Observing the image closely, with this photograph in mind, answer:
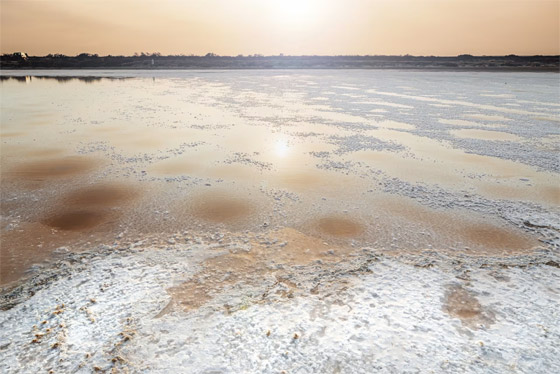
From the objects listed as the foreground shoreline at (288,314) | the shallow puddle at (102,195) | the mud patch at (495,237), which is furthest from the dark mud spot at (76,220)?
the mud patch at (495,237)

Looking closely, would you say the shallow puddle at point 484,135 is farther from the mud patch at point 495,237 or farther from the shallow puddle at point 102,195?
the shallow puddle at point 102,195

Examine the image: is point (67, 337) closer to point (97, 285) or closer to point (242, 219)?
point (97, 285)

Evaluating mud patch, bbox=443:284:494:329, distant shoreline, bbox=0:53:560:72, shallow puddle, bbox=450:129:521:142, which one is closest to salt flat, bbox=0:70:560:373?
mud patch, bbox=443:284:494:329

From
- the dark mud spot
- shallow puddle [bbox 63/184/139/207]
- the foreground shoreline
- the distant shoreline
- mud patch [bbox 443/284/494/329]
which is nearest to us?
the foreground shoreline

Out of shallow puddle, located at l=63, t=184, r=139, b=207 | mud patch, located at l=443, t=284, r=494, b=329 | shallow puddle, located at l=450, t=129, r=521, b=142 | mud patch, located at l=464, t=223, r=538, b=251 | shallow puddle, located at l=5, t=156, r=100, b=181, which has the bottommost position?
mud patch, located at l=443, t=284, r=494, b=329

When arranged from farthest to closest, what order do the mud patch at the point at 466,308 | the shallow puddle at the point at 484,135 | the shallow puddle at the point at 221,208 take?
the shallow puddle at the point at 484,135 → the shallow puddle at the point at 221,208 → the mud patch at the point at 466,308

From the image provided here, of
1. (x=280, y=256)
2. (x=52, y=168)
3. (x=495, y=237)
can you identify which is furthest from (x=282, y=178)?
(x=52, y=168)

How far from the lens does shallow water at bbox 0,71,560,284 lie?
4234 millimetres

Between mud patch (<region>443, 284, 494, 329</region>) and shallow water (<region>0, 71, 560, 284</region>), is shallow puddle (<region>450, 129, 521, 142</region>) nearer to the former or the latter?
shallow water (<region>0, 71, 560, 284</region>)

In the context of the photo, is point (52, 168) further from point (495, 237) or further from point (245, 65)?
point (245, 65)

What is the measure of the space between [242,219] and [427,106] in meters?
12.2

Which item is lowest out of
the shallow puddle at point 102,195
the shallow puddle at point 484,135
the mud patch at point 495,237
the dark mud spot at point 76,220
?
the mud patch at point 495,237

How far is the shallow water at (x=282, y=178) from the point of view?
13.9 feet

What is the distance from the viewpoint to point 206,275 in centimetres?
330
